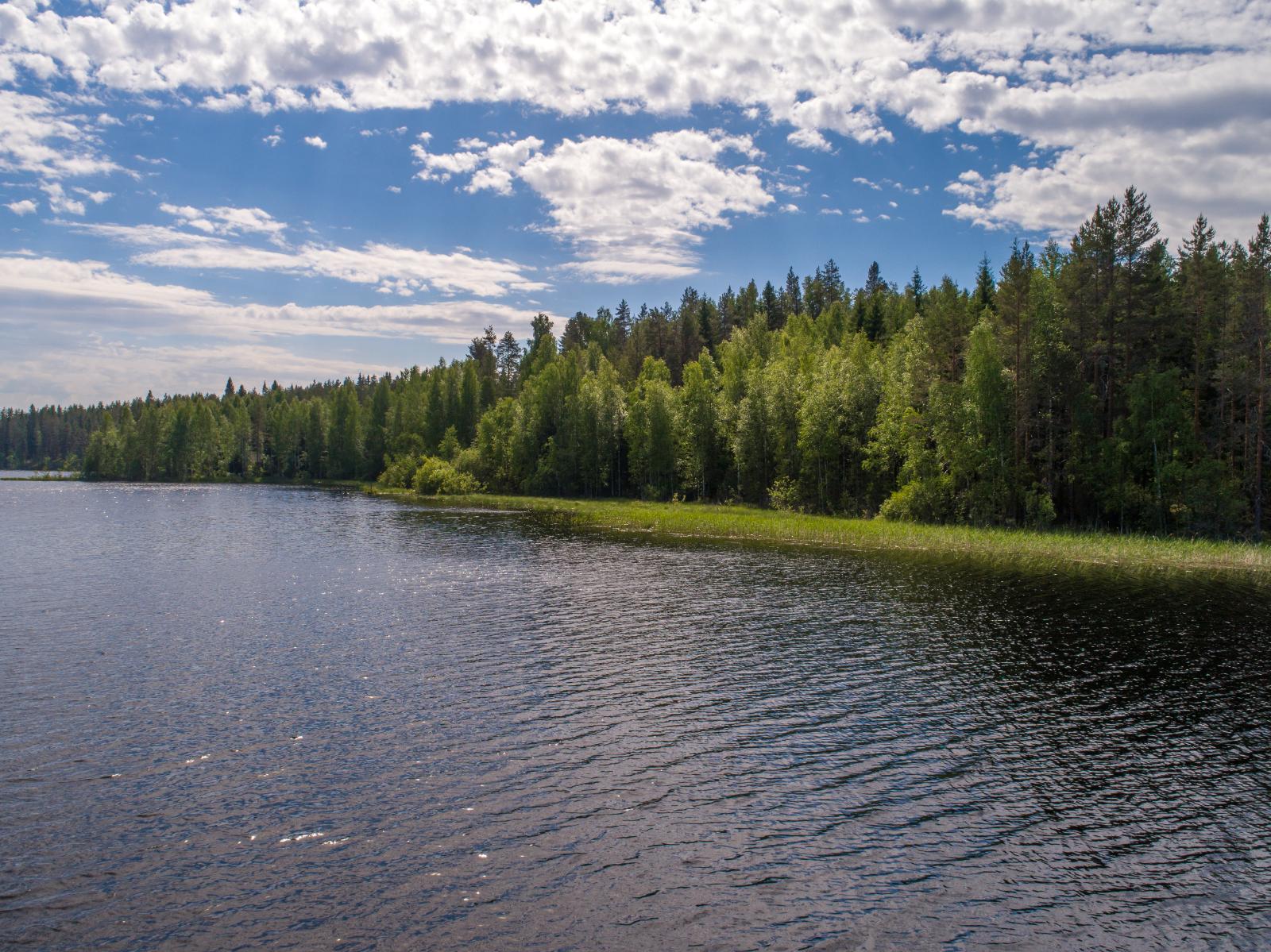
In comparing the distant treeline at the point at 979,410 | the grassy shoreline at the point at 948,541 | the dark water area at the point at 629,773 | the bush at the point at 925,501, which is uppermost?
the distant treeline at the point at 979,410

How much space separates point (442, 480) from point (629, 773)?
357ft

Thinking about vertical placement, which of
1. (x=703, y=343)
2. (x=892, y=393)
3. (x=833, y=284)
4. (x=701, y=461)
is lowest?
(x=701, y=461)

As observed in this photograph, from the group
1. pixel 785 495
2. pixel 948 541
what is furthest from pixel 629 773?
pixel 785 495

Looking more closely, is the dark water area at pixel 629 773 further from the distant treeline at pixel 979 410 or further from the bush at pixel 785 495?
the bush at pixel 785 495

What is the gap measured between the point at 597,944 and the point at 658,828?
3.67m

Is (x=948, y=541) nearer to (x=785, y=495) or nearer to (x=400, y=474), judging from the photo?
(x=785, y=495)

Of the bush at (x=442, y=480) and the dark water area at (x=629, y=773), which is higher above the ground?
the bush at (x=442, y=480)

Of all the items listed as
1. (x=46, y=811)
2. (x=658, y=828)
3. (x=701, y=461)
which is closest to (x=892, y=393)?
(x=701, y=461)

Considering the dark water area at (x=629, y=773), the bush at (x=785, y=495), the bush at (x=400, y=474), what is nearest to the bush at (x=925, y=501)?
the bush at (x=785, y=495)

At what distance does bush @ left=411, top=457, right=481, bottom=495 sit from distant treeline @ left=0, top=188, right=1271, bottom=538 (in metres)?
0.73

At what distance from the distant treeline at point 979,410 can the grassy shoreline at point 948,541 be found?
602cm

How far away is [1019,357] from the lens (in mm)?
65125

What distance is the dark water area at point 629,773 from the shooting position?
12328 millimetres

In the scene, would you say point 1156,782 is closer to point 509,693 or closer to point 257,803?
point 509,693
